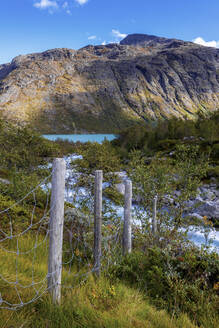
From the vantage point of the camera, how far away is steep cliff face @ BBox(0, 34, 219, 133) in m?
120

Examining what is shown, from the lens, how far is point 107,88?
153 metres

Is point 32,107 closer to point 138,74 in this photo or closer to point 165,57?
point 138,74

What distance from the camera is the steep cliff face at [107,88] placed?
120 m

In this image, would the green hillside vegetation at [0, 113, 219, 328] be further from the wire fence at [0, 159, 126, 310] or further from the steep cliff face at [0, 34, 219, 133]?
the steep cliff face at [0, 34, 219, 133]

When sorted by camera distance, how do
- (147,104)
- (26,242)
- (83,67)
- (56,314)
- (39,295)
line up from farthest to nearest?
(83,67), (147,104), (26,242), (39,295), (56,314)

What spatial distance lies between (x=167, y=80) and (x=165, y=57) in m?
30.5

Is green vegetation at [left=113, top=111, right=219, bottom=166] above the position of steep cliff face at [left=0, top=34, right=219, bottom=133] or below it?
below

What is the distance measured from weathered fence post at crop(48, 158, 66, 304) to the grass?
118 millimetres

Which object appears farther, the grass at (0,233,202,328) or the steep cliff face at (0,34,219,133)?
the steep cliff face at (0,34,219,133)

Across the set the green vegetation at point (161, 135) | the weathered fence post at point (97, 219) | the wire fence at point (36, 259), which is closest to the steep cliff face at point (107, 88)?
the green vegetation at point (161, 135)

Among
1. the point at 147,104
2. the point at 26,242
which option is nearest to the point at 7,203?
the point at 26,242

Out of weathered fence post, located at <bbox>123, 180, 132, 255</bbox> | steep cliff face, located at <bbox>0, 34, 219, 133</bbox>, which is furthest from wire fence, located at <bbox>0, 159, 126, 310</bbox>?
steep cliff face, located at <bbox>0, 34, 219, 133</bbox>

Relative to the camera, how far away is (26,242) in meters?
3.94

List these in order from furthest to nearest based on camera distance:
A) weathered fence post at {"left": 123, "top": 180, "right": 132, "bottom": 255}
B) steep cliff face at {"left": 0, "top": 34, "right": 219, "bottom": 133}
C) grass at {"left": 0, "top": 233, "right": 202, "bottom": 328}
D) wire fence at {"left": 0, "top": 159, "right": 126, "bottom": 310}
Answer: steep cliff face at {"left": 0, "top": 34, "right": 219, "bottom": 133} < weathered fence post at {"left": 123, "top": 180, "right": 132, "bottom": 255} < wire fence at {"left": 0, "top": 159, "right": 126, "bottom": 310} < grass at {"left": 0, "top": 233, "right": 202, "bottom": 328}
